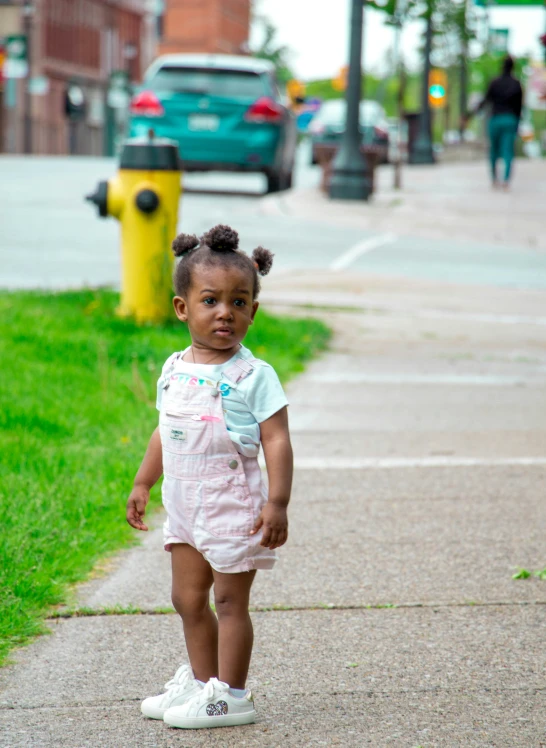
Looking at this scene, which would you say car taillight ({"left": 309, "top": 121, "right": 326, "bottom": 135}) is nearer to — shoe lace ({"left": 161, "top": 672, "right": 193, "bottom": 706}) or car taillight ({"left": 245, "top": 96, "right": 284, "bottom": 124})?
car taillight ({"left": 245, "top": 96, "right": 284, "bottom": 124})

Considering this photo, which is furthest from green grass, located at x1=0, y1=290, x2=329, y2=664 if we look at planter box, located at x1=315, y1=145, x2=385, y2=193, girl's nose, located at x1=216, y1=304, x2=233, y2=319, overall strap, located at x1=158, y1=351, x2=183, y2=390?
planter box, located at x1=315, y1=145, x2=385, y2=193

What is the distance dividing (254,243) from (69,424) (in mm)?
7958

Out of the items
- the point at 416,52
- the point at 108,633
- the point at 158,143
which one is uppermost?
the point at 416,52

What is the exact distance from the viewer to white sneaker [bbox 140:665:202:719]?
2900 millimetres

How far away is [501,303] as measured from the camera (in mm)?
10727

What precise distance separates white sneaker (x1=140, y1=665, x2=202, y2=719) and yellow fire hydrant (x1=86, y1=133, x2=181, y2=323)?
5183 mm

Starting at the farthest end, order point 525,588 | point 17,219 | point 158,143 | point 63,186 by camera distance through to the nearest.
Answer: point 63,186
point 17,219
point 158,143
point 525,588

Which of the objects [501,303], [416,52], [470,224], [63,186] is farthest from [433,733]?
[416,52]

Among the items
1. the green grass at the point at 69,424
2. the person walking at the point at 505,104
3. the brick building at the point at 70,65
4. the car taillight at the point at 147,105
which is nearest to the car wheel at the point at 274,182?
the car taillight at the point at 147,105

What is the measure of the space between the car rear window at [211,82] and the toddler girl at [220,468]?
14.9 meters

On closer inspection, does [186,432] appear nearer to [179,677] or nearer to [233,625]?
[233,625]

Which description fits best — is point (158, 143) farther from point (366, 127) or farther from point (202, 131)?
point (366, 127)

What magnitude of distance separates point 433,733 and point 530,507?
2.03 meters

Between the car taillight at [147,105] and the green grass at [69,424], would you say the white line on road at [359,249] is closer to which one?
the car taillight at [147,105]
